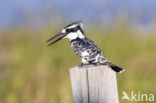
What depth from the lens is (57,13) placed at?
709cm

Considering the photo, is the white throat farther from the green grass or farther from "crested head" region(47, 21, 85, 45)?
the green grass

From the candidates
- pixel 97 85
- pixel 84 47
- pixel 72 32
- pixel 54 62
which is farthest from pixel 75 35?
pixel 54 62

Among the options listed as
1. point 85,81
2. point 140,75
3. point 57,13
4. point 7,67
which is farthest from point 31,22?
point 85,81

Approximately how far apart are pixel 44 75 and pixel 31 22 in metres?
1.66

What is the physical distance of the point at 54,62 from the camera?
608 centimetres

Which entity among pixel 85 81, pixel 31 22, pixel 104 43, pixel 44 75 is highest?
pixel 31 22

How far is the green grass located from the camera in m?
5.58

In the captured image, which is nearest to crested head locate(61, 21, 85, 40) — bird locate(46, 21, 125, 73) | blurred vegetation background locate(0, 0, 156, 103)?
bird locate(46, 21, 125, 73)

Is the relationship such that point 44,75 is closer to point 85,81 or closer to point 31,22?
point 31,22

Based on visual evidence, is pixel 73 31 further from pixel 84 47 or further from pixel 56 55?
pixel 56 55

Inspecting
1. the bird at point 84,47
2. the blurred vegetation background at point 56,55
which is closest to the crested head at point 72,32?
the bird at point 84,47

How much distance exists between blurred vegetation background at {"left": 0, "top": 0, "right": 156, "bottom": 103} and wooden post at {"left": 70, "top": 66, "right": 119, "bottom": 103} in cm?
216

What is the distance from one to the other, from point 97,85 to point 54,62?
3155mm

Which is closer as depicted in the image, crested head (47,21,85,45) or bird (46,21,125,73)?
bird (46,21,125,73)
